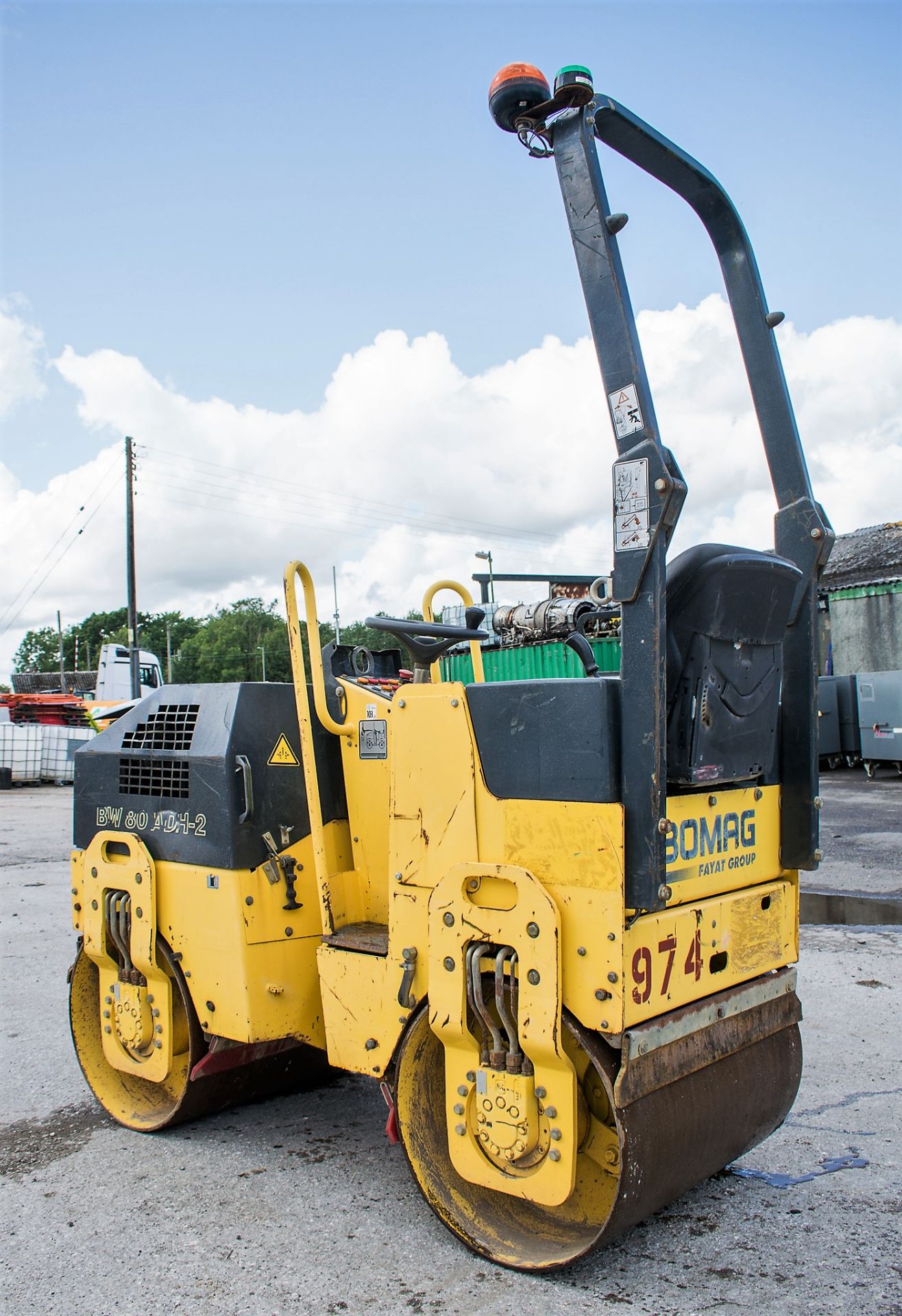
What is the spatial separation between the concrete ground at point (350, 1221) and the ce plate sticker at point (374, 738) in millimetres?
1417

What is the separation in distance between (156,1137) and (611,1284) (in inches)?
74.4

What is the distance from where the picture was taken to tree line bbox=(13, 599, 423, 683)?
71375 mm

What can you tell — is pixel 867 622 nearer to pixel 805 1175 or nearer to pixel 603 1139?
pixel 805 1175

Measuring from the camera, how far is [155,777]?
12.5 ft

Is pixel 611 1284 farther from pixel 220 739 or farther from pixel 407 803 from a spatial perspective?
pixel 220 739

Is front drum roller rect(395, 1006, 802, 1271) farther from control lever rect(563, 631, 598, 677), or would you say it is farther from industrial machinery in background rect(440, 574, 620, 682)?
industrial machinery in background rect(440, 574, 620, 682)

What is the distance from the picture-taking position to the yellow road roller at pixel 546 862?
257cm

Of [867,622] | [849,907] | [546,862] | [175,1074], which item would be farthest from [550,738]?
[867,622]

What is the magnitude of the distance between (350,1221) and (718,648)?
2.05 metres

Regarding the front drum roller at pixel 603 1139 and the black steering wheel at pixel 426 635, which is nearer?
the front drum roller at pixel 603 1139

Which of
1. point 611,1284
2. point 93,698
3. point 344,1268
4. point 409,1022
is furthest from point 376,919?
point 93,698

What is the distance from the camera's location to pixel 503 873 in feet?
8.89

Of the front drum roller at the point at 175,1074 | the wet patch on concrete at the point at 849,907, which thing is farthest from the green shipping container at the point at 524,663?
the front drum roller at the point at 175,1074

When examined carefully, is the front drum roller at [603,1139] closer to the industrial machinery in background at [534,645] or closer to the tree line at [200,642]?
the industrial machinery in background at [534,645]
